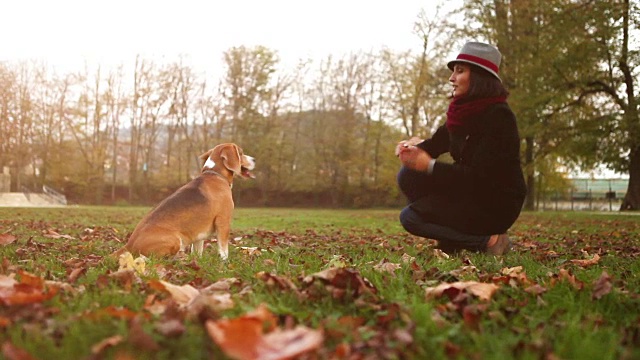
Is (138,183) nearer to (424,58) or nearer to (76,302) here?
(424,58)

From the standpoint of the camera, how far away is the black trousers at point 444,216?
18.3ft

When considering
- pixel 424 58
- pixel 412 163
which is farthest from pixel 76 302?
pixel 424 58

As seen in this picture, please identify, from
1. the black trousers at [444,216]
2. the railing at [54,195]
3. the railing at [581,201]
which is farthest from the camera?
the railing at [54,195]

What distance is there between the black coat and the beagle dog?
2.33 m

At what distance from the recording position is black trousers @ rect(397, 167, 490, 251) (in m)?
5.59

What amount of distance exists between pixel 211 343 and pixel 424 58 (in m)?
40.8

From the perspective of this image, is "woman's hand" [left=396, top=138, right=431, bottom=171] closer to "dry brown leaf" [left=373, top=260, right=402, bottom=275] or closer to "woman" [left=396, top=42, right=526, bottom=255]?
"woman" [left=396, top=42, right=526, bottom=255]

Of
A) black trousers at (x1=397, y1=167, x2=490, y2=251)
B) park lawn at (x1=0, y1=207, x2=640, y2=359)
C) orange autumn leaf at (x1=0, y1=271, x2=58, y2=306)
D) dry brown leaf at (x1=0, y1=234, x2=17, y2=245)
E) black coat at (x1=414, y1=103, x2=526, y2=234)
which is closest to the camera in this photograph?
park lawn at (x1=0, y1=207, x2=640, y2=359)

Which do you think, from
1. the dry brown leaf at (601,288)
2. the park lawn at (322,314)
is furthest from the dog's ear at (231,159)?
the dry brown leaf at (601,288)

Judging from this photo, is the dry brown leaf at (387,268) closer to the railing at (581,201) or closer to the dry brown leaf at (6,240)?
the dry brown leaf at (6,240)

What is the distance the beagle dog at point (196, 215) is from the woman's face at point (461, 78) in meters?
2.89

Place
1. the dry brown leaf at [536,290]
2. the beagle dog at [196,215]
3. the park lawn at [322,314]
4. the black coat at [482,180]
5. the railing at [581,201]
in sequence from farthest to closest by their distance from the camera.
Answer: the railing at [581,201] < the beagle dog at [196,215] < the black coat at [482,180] < the dry brown leaf at [536,290] < the park lawn at [322,314]

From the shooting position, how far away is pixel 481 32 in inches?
1289

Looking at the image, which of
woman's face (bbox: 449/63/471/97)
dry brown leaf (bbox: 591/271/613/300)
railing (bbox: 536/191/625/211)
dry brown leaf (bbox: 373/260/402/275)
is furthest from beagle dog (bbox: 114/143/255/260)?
railing (bbox: 536/191/625/211)
